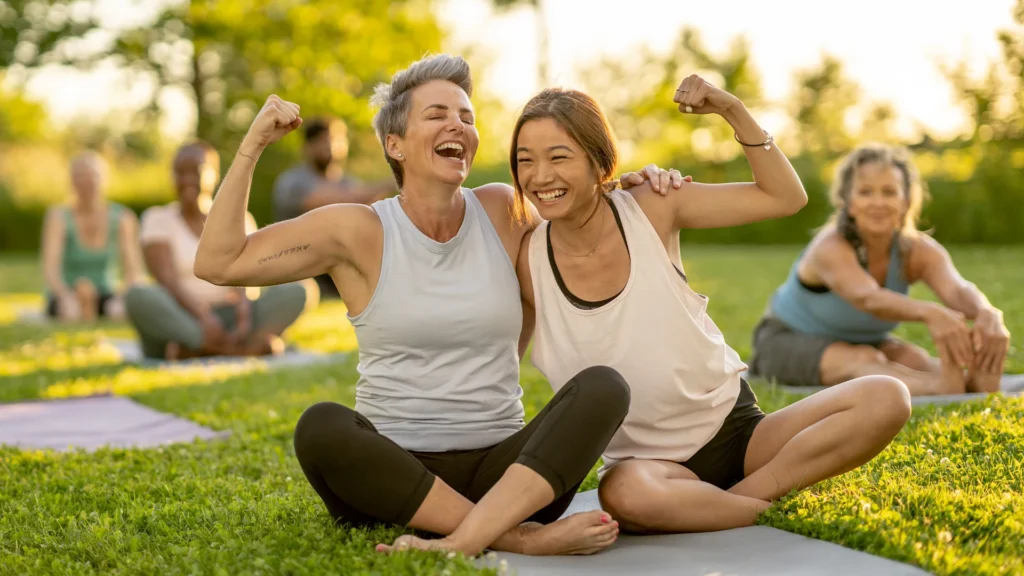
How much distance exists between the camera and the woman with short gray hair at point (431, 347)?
2998 millimetres

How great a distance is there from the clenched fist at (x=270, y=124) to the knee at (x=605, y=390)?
46.6 inches

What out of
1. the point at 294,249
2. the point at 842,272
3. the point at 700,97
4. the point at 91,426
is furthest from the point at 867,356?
the point at 91,426

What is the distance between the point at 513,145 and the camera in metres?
3.40

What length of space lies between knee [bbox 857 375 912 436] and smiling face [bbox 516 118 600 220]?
3.52 ft

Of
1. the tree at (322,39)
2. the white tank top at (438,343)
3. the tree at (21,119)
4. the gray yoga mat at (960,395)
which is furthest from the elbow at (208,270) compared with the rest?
the tree at (21,119)

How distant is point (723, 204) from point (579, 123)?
1.74 ft

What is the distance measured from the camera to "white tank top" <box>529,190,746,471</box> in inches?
130

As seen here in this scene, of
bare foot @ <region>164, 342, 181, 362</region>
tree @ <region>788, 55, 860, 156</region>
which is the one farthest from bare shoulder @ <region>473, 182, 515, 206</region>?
tree @ <region>788, 55, 860, 156</region>

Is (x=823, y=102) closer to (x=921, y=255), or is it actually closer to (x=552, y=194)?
(x=921, y=255)

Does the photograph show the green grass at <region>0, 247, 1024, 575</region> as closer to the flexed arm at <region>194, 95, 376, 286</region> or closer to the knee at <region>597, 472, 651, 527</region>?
the knee at <region>597, 472, 651, 527</region>

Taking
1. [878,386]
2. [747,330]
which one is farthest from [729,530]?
[747,330]

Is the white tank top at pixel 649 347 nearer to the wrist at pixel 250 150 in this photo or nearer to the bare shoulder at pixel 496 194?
the bare shoulder at pixel 496 194

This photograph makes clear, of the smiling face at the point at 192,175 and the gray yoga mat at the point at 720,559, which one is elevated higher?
the smiling face at the point at 192,175

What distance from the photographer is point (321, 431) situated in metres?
3.04
